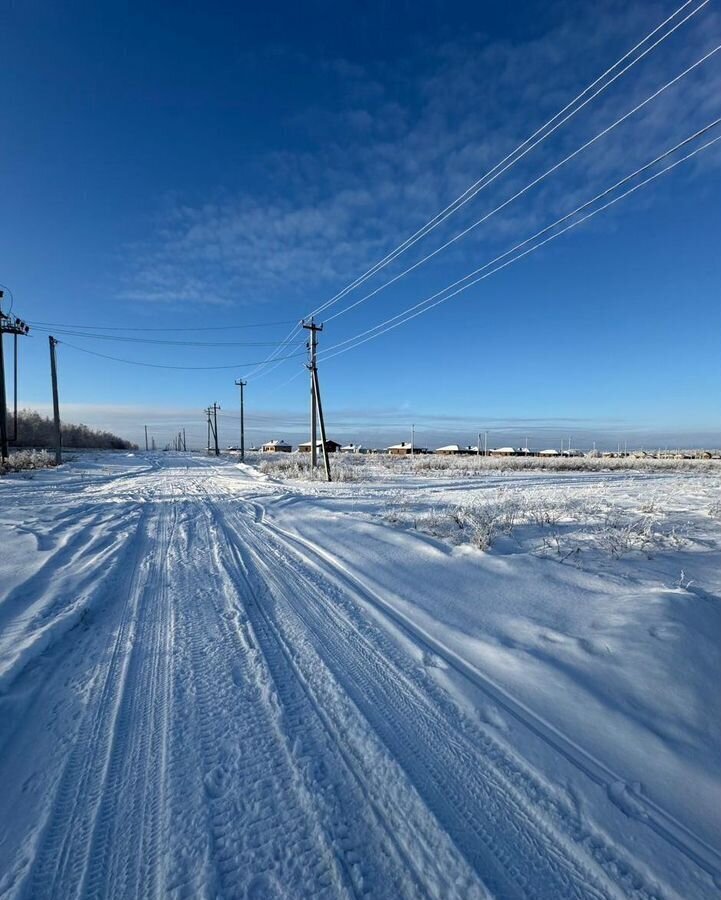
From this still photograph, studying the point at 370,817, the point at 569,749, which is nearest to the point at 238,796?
the point at 370,817

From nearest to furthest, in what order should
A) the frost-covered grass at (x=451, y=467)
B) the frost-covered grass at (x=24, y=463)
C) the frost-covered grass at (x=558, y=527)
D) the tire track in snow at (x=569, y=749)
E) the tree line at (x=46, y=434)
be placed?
the tire track in snow at (x=569, y=749), the frost-covered grass at (x=558, y=527), the frost-covered grass at (x=24, y=463), the frost-covered grass at (x=451, y=467), the tree line at (x=46, y=434)

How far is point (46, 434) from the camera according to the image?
6888cm

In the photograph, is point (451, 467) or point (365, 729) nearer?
point (365, 729)

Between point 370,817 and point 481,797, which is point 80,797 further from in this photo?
point 481,797

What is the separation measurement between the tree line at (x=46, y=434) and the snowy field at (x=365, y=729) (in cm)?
6325

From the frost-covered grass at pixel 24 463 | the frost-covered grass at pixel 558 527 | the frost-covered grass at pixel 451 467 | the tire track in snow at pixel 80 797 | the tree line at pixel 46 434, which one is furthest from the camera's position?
the tree line at pixel 46 434

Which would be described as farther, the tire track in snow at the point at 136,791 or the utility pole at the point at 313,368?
the utility pole at the point at 313,368

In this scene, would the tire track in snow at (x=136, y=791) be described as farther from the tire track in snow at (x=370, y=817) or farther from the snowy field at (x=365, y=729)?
the tire track in snow at (x=370, y=817)

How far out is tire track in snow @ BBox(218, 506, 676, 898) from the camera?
5.63 feet

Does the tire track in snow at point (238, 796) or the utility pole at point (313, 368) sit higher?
the utility pole at point (313, 368)

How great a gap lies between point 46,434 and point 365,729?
8455cm

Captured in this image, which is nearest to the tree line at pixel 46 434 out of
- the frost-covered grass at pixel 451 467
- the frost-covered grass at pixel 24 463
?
the frost-covered grass at pixel 24 463

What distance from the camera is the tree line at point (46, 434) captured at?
64.0 m

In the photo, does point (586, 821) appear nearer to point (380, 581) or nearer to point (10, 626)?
point (380, 581)
